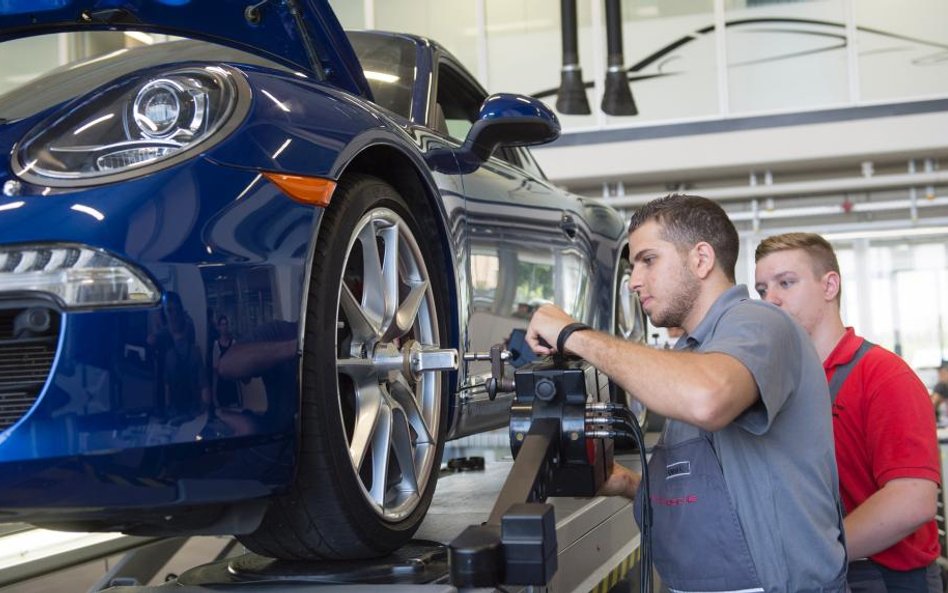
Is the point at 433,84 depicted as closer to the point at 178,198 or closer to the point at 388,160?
the point at 388,160

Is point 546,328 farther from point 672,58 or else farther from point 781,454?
point 672,58

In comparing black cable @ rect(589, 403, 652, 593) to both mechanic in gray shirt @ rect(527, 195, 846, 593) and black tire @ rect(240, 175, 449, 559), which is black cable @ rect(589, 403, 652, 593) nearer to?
mechanic in gray shirt @ rect(527, 195, 846, 593)

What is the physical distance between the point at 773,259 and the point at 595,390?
0.54 meters

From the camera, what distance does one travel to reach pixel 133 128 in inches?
66.2

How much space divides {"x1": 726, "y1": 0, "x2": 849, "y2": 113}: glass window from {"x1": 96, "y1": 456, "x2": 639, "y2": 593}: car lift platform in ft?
22.3

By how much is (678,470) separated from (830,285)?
851 mm

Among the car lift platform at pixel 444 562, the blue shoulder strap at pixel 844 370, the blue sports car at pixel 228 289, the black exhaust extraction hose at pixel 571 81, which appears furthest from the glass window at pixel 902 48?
the blue sports car at pixel 228 289

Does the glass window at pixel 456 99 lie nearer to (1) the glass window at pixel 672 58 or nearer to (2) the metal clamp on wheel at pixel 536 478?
(2) the metal clamp on wheel at pixel 536 478

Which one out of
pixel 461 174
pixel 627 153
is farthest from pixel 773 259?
pixel 627 153

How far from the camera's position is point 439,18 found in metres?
10.7

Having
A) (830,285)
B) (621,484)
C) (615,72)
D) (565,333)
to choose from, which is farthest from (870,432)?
(615,72)

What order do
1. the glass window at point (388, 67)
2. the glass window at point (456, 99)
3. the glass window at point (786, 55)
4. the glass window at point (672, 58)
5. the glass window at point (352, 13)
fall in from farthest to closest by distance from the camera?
the glass window at point (352, 13) → the glass window at point (672, 58) → the glass window at point (786, 55) → the glass window at point (456, 99) → the glass window at point (388, 67)

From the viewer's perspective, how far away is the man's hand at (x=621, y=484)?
221cm

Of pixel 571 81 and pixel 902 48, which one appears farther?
pixel 902 48
